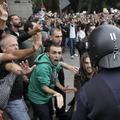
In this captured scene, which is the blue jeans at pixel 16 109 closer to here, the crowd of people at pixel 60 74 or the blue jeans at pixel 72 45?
the crowd of people at pixel 60 74

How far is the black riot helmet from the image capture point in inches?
101

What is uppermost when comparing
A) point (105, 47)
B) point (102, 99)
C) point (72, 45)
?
point (105, 47)

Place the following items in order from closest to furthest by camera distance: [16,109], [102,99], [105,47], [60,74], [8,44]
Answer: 1. [102,99]
2. [105,47]
3. [8,44]
4. [16,109]
5. [60,74]

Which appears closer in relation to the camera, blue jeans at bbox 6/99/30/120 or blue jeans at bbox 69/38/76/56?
blue jeans at bbox 6/99/30/120

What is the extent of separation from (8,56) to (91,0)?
57.5m

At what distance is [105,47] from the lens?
8.55ft

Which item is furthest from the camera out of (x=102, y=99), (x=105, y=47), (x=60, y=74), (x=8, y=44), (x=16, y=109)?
(x=60, y=74)

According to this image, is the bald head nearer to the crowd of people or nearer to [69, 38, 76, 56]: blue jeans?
the crowd of people

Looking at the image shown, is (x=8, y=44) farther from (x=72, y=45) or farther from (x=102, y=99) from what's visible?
(x=72, y=45)

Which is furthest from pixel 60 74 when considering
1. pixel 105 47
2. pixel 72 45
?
pixel 72 45

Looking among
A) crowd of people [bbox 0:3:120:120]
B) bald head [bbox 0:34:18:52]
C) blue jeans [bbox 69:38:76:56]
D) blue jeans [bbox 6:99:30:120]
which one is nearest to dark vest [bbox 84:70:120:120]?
crowd of people [bbox 0:3:120:120]

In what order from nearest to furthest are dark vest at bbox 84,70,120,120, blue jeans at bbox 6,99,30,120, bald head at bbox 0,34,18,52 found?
dark vest at bbox 84,70,120,120
bald head at bbox 0,34,18,52
blue jeans at bbox 6,99,30,120

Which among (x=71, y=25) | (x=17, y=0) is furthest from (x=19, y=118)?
(x=71, y=25)

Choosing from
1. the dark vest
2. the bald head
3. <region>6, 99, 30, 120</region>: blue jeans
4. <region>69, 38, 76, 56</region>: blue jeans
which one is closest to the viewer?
the dark vest
